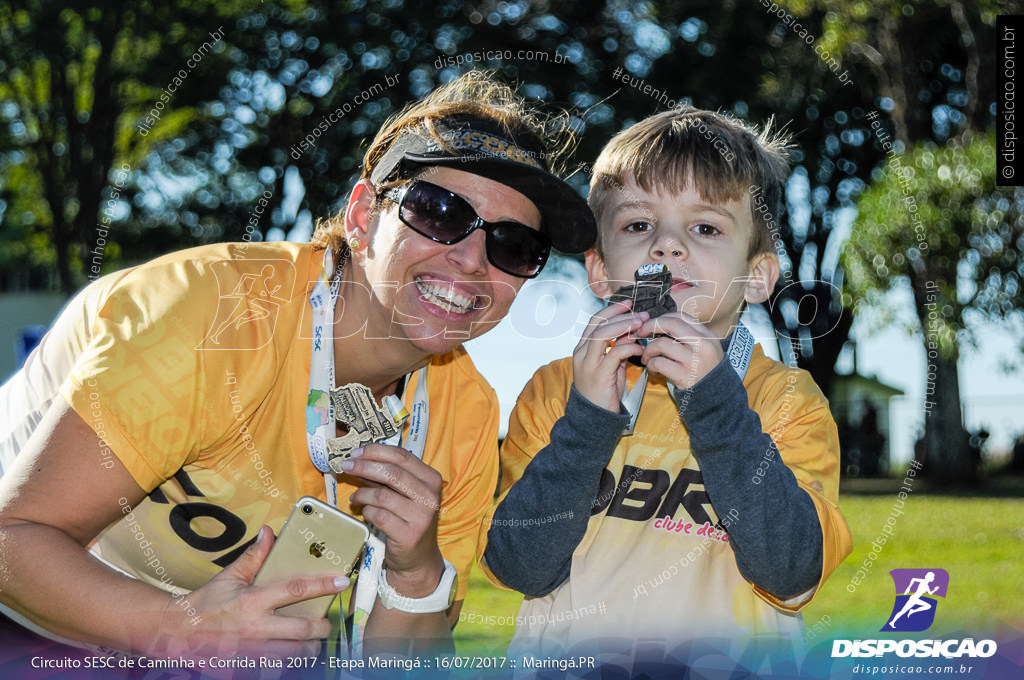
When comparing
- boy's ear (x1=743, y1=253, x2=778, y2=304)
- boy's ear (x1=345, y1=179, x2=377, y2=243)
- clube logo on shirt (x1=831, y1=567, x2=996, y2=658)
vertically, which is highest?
boy's ear (x1=345, y1=179, x2=377, y2=243)

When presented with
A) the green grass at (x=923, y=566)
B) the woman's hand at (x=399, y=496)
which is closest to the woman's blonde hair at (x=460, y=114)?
the woman's hand at (x=399, y=496)

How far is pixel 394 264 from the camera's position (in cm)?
316

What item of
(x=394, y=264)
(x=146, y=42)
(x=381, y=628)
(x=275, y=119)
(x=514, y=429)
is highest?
(x=146, y=42)

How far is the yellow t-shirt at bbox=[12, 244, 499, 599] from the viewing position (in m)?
2.71

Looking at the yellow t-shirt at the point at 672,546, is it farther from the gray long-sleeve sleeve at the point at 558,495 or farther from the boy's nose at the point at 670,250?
the boy's nose at the point at 670,250

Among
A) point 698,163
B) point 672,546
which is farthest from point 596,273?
point 672,546

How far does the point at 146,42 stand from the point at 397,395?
16211 mm

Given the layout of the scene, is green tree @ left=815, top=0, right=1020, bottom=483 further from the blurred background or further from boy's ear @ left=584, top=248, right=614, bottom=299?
boy's ear @ left=584, top=248, right=614, bottom=299

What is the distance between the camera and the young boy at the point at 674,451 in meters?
2.76

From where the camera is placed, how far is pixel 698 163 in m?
3.21

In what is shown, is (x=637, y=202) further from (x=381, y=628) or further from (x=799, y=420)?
(x=381, y=628)

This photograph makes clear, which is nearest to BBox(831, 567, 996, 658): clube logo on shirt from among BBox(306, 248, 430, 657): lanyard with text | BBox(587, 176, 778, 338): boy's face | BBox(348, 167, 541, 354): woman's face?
BBox(587, 176, 778, 338): boy's face

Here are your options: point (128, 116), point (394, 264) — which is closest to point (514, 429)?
point (394, 264)

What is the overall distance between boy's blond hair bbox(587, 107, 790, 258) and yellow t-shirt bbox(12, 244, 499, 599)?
1031 mm
